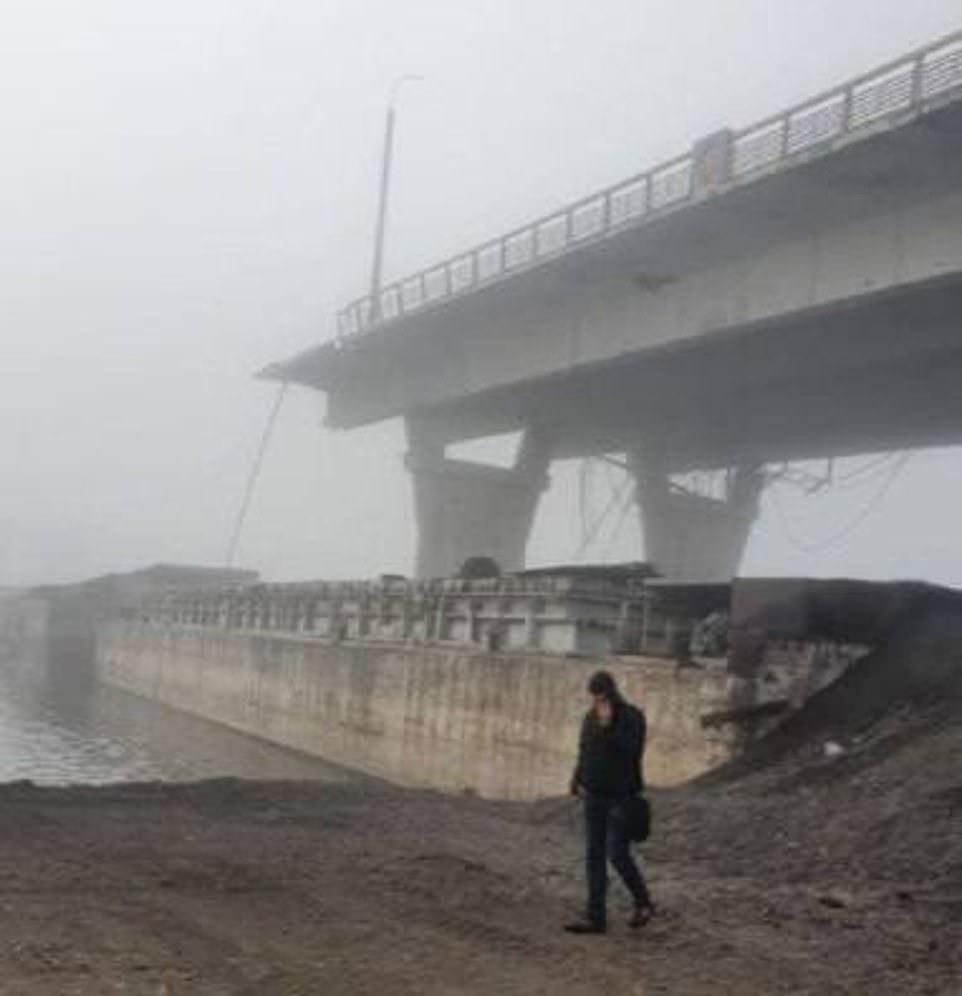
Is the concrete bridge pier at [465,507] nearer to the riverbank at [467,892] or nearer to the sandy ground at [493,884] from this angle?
the sandy ground at [493,884]

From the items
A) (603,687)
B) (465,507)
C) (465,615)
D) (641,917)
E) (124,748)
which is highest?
(465,507)

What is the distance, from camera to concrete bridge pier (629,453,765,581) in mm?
46844

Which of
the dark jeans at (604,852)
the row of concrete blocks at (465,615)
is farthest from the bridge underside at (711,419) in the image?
the dark jeans at (604,852)

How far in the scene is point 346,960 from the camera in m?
8.16

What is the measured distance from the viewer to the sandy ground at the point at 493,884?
26.2ft

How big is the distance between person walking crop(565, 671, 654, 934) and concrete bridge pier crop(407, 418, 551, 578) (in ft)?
110

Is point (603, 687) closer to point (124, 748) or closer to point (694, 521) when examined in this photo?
point (124, 748)

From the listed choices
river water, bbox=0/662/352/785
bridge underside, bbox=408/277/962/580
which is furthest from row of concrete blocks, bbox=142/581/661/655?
bridge underside, bbox=408/277/962/580

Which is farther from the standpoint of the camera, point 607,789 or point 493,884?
point 493,884

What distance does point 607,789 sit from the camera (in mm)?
9312

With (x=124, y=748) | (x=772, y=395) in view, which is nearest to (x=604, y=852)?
(x=772, y=395)

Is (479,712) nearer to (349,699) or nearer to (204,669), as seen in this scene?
(349,699)

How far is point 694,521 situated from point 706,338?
21.4 m

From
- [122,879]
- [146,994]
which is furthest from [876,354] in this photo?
[146,994]
